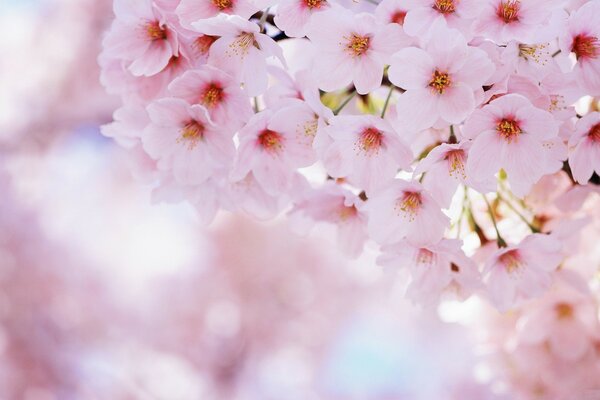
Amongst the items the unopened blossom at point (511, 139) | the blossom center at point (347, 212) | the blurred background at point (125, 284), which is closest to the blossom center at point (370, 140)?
the unopened blossom at point (511, 139)

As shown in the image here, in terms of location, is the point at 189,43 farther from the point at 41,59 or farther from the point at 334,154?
the point at 41,59

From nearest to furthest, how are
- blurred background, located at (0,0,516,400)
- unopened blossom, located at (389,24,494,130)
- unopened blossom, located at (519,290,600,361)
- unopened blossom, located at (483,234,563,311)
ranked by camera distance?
unopened blossom, located at (389,24,494,130) → unopened blossom, located at (483,234,563,311) → unopened blossom, located at (519,290,600,361) → blurred background, located at (0,0,516,400)

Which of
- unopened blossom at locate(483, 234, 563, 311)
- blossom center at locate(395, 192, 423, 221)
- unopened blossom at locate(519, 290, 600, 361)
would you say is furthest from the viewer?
unopened blossom at locate(519, 290, 600, 361)

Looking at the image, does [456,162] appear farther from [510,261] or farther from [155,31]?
[155,31]

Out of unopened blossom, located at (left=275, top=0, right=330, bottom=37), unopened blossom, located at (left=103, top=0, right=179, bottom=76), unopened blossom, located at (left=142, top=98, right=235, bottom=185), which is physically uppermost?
unopened blossom, located at (left=275, top=0, right=330, bottom=37)

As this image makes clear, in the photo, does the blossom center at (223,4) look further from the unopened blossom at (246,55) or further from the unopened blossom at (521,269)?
the unopened blossom at (521,269)

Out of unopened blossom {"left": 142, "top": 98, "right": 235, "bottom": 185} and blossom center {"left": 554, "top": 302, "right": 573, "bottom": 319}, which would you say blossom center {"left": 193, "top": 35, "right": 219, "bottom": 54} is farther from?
blossom center {"left": 554, "top": 302, "right": 573, "bottom": 319}

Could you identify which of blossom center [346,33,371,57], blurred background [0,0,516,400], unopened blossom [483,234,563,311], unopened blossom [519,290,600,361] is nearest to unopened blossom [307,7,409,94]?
blossom center [346,33,371,57]
